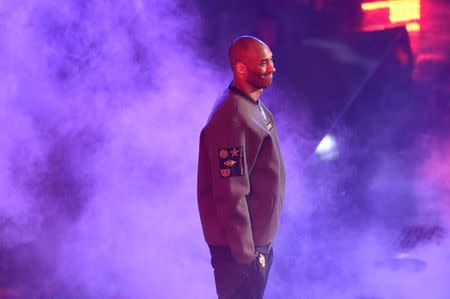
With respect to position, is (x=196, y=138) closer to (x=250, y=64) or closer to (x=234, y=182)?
(x=250, y=64)

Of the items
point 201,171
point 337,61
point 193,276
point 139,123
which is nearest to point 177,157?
point 139,123

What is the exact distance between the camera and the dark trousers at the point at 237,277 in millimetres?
2414

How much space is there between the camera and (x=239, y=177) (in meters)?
2.36

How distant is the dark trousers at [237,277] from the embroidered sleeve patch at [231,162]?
0.29m

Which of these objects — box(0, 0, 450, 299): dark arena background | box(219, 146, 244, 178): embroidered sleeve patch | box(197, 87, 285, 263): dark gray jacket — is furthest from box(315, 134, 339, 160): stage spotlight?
box(219, 146, 244, 178): embroidered sleeve patch

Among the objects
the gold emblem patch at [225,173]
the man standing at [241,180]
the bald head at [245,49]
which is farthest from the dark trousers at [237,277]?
the bald head at [245,49]

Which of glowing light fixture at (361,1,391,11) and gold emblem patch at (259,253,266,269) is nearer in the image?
gold emblem patch at (259,253,266,269)

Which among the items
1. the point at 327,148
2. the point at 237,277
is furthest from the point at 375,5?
the point at 237,277

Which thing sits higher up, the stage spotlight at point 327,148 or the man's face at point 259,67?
the stage spotlight at point 327,148

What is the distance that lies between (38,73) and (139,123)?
679 mm

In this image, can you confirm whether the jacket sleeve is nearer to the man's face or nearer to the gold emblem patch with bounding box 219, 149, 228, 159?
the gold emblem patch with bounding box 219, 149, 228, 159

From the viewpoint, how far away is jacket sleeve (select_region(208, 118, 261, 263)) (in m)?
2.34

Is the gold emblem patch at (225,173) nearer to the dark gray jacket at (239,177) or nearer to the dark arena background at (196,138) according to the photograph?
the dark gray jacket at (239,177)

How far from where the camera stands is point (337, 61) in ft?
13.5
